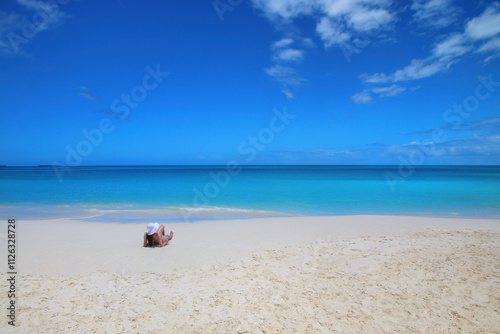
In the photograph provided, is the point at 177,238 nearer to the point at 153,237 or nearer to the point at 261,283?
the point at 153,237

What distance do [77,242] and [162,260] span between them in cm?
373

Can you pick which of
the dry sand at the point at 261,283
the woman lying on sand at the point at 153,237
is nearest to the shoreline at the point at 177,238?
the dry sand at the point at 261,283

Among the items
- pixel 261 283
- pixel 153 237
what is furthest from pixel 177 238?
pixel 261 283

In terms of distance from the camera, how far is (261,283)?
5297mm

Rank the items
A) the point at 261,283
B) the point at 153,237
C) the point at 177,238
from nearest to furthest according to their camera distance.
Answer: the point at 261,283
the point at 153,237
the point at 177,238

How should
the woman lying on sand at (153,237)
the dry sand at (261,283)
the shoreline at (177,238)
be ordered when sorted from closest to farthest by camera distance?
the dry sand at (261,283) < the shoreline at (177,238) < the woman lying on sand at (153,237)

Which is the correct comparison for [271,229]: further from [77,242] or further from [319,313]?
[77,242]

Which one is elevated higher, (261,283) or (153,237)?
(153,237)

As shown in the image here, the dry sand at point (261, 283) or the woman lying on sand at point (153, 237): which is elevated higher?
the woman lying on sand at point (153, 237)

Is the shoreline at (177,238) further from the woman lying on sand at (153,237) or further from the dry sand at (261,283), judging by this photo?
the woman lying on sand at (153,237)

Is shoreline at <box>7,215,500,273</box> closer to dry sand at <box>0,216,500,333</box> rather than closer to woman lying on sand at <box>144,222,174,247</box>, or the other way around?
dry sand at <box>0,216,500,333</box>

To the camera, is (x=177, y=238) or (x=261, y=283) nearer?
(x=261, y=283)

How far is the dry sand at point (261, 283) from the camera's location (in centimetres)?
404

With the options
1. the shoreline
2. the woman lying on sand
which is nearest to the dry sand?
the shoreline
